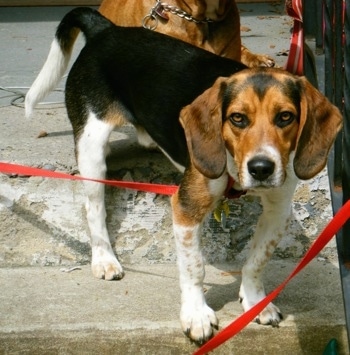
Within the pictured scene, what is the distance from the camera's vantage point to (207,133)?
3789 millimetres

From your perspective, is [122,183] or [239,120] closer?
[239,120]

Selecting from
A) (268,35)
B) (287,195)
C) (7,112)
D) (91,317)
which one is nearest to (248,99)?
(287,195)

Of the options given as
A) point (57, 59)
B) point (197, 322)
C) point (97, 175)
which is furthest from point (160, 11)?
point (197, 322)

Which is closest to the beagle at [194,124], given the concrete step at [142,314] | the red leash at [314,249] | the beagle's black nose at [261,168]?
the beagle's black nose at [261,168]

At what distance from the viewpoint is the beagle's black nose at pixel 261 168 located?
11.4 feet

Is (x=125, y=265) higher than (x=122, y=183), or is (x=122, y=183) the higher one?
(x=122, y=183)

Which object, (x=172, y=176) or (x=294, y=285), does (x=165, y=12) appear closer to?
(x=172, y=176)

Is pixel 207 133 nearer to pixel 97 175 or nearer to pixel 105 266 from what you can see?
pixel 97 175

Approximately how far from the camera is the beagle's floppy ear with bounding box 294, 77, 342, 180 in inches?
145

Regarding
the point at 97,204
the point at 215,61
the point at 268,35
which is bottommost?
the point at 268,35

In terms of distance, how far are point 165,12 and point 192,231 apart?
1765 mm

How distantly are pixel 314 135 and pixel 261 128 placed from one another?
0.25m

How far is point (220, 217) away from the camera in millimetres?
4594

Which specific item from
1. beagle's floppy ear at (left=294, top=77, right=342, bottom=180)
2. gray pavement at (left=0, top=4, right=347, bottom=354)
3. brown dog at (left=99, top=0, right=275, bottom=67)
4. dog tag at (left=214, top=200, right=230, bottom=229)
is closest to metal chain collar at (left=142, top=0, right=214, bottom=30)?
brown dog at (left=99, top=0, right=275, bottom=67)
